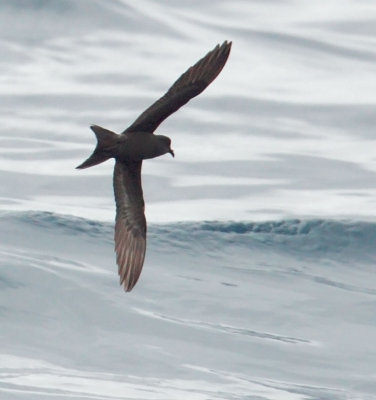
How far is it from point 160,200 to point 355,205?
1865 millimetres

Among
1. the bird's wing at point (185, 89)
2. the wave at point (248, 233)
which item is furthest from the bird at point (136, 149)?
the wave at point (248, 233)

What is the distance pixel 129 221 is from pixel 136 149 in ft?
2.92

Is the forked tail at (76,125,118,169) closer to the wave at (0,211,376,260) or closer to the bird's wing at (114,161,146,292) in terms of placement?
the bird's wing at (114,161,146,292)

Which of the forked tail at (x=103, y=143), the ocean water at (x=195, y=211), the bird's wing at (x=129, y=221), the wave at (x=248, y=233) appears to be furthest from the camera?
the wave at (x=248, y=233)

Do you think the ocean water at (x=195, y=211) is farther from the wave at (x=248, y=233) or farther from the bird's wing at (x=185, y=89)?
the bird's wing at (x=185, y=89)

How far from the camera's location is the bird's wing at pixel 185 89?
7641mm

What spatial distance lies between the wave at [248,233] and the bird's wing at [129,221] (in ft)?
15.0

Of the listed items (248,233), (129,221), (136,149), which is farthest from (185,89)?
(248,233)

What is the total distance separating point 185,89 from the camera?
777 cm

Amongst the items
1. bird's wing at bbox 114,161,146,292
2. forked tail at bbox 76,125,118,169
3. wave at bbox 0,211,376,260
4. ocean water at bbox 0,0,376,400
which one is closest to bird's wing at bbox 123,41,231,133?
forked tail at bbox 76,125,118,169

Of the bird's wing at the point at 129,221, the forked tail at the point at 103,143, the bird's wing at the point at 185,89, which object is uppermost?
the bird's wing at the point at 185,89

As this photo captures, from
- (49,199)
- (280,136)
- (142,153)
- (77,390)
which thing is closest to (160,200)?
(49,199)

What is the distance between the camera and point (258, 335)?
38.6 feet

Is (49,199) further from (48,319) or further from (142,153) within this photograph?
(142,153)
